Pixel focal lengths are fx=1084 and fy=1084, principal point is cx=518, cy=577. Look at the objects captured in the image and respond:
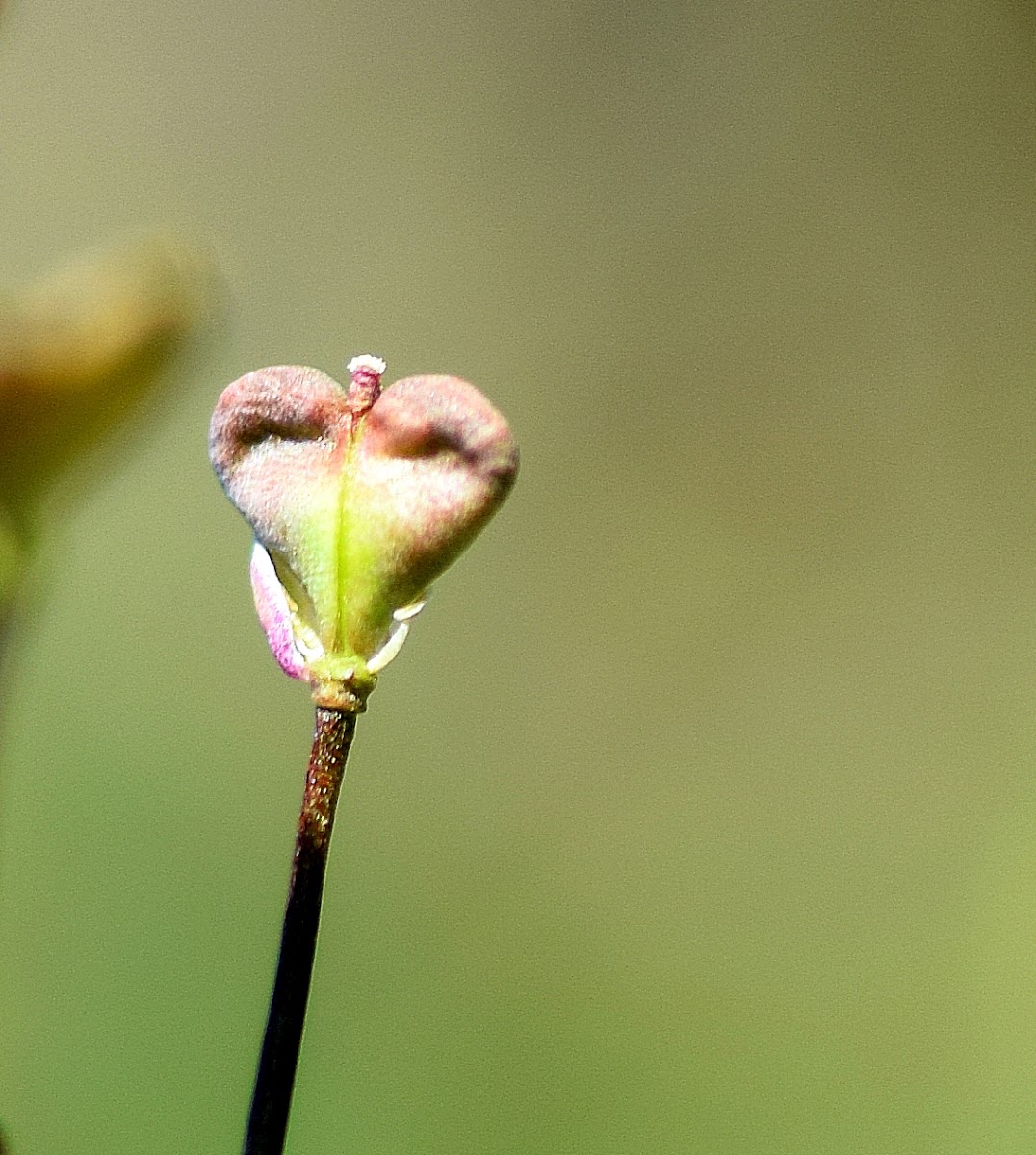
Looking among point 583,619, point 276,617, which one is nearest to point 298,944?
point 276,617

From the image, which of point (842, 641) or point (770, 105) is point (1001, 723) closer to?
point (842, 641)

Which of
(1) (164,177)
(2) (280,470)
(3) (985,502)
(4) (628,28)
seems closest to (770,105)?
(4) (628,28)

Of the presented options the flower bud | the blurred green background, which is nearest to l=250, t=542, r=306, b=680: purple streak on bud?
the flower bud

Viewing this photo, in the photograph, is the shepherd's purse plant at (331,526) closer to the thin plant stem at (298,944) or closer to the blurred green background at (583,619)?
the thin plant stem at (298,944)

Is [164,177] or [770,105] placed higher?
[770,105]

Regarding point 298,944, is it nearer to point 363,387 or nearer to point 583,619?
point 363,387

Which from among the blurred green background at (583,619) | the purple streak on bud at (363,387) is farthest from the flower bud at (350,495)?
the blurred green background at (583,619)
